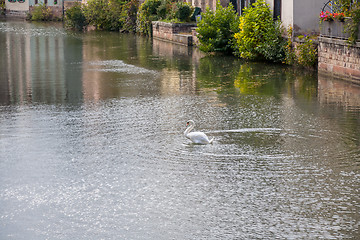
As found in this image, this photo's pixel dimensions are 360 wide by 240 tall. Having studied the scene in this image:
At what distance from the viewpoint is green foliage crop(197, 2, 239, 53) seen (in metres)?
30.2

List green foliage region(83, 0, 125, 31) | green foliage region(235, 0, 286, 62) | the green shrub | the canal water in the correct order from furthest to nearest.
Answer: green foliage region(83, 0, 125, 31) → the green shrub → green foliage region(235, 0, 286, 62) → the canal water

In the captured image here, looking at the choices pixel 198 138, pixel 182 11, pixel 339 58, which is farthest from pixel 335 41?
pixel 182 11

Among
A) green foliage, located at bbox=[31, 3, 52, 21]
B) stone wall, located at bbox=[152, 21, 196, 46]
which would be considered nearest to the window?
stone wall, located at bbox=[152, 21, 196, 46]

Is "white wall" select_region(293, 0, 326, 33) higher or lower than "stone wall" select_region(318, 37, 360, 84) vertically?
higher

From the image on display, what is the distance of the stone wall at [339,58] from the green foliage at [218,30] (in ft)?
29.4

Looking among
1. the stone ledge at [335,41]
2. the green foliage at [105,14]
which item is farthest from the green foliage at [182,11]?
the stone ledge at [335,41]

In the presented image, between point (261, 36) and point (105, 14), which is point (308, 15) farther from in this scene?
point (105, 14)

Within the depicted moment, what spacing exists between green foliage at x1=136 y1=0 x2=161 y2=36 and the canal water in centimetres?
2663

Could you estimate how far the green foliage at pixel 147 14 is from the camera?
46.1 metres

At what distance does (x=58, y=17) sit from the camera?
8031 cm

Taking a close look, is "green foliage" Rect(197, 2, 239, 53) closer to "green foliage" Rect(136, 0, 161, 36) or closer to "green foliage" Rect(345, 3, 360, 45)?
"green foliage" Rect(345, 3, 360, 45)

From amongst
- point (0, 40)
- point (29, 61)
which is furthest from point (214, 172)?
point (0, 40)

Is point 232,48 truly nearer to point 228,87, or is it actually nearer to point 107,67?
point 107,67

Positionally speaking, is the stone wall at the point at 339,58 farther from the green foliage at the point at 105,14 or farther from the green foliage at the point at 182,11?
the green foliage at the point at 105,14
